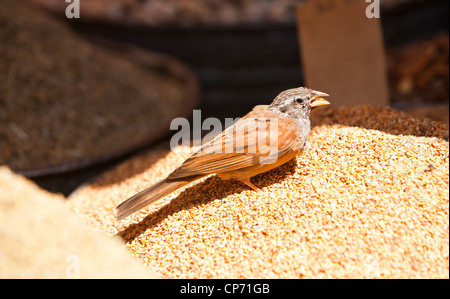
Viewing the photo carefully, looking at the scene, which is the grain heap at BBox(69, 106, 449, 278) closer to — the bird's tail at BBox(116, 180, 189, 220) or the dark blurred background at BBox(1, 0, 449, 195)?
the bird's tail at BBox(116, 180, 189, 220)

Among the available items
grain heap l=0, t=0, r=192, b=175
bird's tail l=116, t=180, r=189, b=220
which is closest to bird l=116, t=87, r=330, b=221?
bird's tail l=116, t=180, r=189, b=220

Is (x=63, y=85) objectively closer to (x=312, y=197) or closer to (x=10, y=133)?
(x=10, y=133)

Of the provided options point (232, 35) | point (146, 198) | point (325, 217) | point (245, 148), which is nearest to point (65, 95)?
point (232, 35)

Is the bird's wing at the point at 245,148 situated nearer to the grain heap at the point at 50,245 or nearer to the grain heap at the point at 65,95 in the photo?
the grain heap at the point at 50,245

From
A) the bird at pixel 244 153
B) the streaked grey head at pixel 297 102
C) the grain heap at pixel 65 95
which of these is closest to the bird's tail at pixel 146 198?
the bird at pixel 244 153

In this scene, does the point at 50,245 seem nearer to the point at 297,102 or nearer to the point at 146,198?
the point at 146,198
